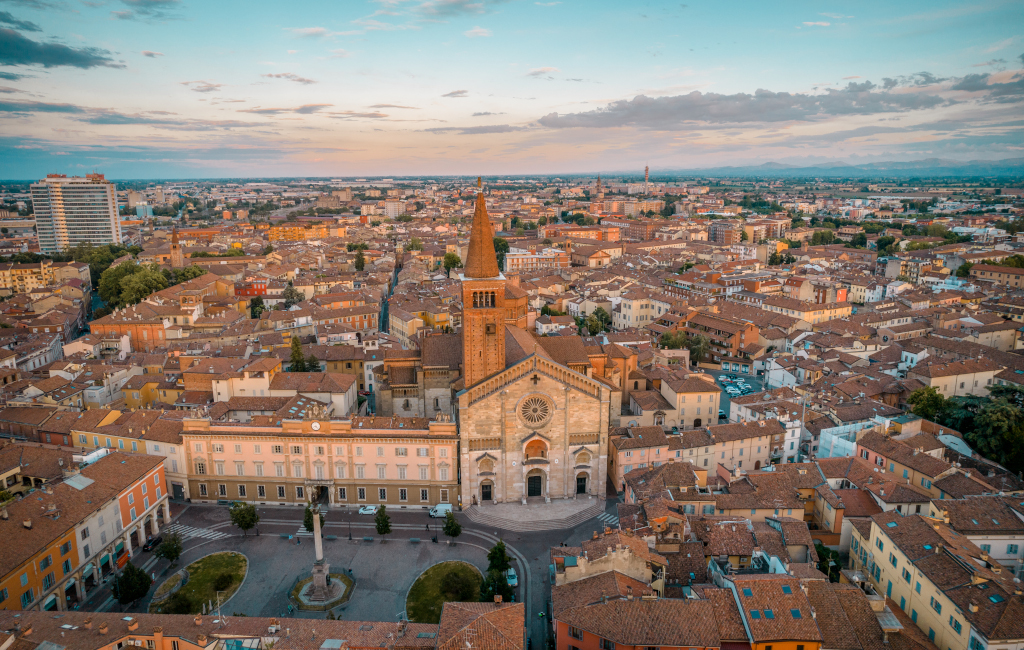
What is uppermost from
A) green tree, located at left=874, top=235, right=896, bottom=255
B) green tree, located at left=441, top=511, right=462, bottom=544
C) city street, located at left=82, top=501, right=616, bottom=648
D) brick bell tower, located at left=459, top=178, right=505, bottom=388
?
brick bell tower, located at left=459, top=178, right=505, bottom=388

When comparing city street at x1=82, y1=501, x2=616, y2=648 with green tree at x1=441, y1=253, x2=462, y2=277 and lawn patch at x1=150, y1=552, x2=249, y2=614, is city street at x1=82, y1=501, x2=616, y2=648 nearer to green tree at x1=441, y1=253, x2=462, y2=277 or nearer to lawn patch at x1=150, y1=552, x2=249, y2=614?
lawn patch at x1=150, y1=552, x2=249, y2=614

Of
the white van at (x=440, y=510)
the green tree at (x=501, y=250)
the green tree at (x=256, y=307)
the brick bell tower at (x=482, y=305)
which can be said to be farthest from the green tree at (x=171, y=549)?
the green tree at (x=501, y=250)

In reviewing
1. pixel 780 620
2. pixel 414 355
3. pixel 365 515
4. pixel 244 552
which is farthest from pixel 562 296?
pixel 780 620

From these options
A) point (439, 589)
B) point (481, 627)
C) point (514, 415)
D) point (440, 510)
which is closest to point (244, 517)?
point (440, 510)

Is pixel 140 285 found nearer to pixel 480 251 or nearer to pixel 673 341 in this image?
pixel 480 251

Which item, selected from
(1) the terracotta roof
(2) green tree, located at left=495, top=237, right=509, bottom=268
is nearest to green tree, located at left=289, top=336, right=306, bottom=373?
(1) the terracotta roof
